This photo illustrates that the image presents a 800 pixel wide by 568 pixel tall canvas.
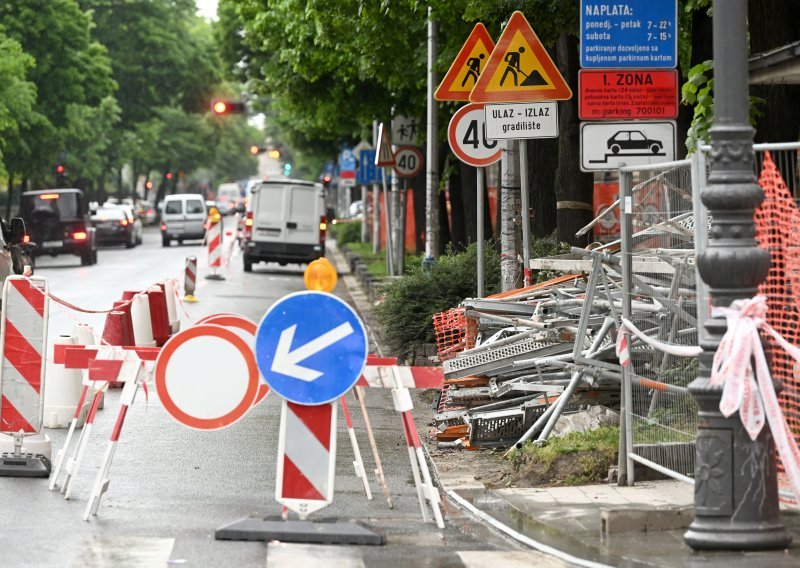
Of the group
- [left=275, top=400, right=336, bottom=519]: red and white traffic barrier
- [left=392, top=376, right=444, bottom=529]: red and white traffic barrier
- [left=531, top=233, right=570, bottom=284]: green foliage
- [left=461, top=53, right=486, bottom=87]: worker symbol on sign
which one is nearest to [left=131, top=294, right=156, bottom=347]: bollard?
[left=531, top=233, right=570, bottom=284]: green foliage

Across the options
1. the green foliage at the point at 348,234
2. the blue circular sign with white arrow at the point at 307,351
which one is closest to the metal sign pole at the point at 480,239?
the blue circular sign with white arrow at the point at 307,351

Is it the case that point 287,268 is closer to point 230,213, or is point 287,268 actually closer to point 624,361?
point 624,361

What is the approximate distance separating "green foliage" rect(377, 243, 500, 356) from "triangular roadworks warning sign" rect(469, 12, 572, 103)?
15.6ft

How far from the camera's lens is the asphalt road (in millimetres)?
7598

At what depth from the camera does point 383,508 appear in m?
9.09

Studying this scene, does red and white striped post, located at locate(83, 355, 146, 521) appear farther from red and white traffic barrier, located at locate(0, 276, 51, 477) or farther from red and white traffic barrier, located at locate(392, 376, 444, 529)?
red and white traffic barrier, located at locate(0, 276, 51, 477)

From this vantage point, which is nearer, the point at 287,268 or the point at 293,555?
the point at 293,555

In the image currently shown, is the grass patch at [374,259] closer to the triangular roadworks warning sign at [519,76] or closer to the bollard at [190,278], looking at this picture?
the bollard at [190,278]

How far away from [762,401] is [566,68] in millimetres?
11049

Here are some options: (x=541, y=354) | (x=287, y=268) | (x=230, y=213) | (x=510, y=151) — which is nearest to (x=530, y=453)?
(x=541, y=354)

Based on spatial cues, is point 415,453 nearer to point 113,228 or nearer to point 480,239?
point 480,239

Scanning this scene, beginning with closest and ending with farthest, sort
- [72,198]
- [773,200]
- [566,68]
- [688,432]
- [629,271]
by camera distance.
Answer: [773,200] → [688,432] → [629,271] → [566,68] → [72,198]

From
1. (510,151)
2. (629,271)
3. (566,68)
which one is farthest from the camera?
(566,68)

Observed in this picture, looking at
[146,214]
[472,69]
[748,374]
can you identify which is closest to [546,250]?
[472,69]
